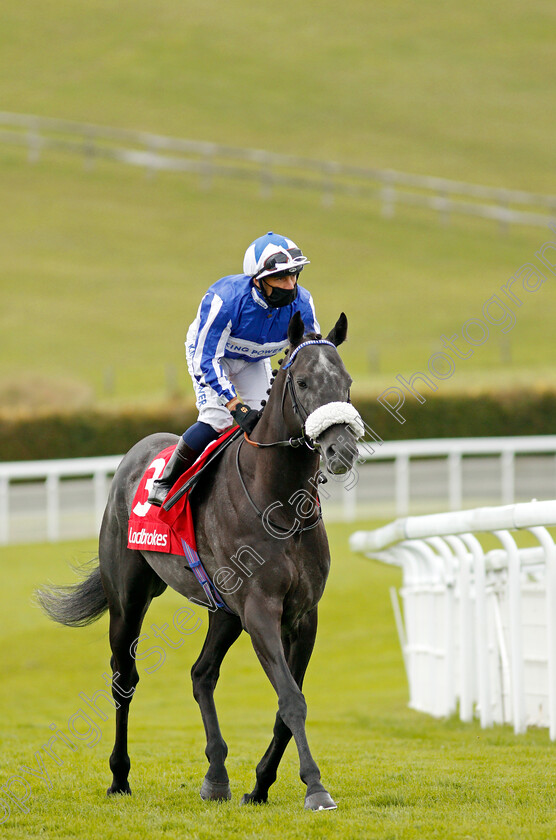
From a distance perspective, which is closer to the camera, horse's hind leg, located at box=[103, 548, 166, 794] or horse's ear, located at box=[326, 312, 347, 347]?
horse's ear, located at box=[326, 312, 347, 347]

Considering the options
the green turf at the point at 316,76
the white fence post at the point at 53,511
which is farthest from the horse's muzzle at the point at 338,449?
the green turf at the point at 316,76

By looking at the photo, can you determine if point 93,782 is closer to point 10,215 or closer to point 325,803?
point 325,803

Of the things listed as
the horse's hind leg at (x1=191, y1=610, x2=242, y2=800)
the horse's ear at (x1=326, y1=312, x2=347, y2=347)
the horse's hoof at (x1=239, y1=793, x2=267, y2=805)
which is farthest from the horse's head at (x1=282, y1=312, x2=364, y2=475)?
the horse's hoof at (x1=239, y1=793, x2=267, y2=805)

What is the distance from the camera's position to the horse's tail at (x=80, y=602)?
5.98 meters

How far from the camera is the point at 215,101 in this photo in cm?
4731

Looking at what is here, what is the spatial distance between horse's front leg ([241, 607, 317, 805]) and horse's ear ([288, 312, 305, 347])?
1.08m

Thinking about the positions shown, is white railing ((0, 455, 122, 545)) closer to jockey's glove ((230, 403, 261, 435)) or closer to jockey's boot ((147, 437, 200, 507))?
jockey's boot ((147, 437, 200, 507))

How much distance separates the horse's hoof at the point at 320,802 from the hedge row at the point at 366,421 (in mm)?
14242

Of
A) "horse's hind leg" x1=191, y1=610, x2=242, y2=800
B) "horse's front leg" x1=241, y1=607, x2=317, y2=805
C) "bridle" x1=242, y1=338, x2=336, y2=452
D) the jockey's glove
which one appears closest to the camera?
"bridle" x1=242, y1=338, x2=336, y2=452

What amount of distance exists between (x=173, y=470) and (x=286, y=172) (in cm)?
3797

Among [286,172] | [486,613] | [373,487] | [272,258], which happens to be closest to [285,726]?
[272,258]

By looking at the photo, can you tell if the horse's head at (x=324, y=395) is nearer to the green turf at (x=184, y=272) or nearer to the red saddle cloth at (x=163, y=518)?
the red saddle cloth at (x=163, y=518)

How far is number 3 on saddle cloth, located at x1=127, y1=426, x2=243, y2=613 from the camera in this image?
4766 mm

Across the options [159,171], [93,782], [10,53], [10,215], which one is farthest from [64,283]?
[93,782]
